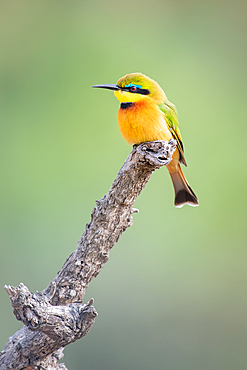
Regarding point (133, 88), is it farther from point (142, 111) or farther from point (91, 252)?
point (91, 252)

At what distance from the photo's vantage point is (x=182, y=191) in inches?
79.1

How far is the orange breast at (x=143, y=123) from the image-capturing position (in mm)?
1683

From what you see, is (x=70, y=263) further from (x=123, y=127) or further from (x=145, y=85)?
(x=145, y=85)

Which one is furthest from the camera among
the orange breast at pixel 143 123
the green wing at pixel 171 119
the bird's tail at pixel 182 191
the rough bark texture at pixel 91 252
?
the bird's tail at pixel 182 191

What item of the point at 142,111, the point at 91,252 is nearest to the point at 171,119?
the point at 142,111

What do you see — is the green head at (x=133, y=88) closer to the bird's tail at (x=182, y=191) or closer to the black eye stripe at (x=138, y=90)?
the black eye stripe at (x=138, y=90)

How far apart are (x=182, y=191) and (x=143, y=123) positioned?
0.50 meters

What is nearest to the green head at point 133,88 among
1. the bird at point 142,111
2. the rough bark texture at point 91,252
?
the bird at point 142,111

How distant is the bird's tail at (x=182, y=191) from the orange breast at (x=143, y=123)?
289 mm

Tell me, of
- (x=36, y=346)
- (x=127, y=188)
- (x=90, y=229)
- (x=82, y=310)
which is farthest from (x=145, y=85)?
(x=36, y=346)

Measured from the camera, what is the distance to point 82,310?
1.28 metres

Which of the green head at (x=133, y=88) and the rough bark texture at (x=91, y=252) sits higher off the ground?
the green head at (x=133, y=88)

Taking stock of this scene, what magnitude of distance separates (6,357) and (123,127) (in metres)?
1.07

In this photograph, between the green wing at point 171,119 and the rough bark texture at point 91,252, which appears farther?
the green wing at point 171,119
